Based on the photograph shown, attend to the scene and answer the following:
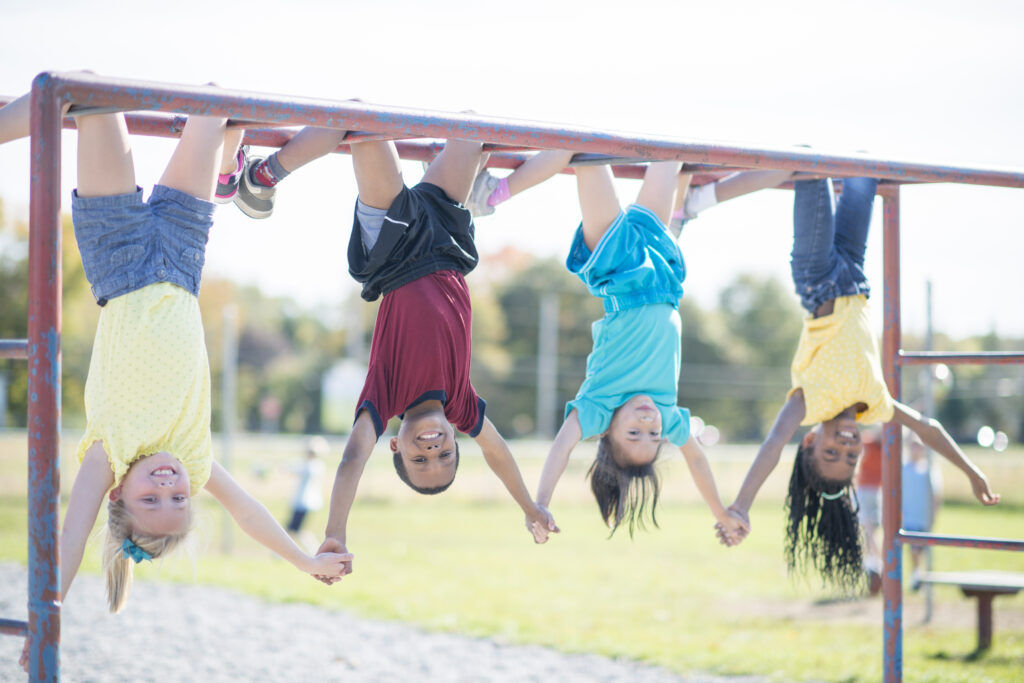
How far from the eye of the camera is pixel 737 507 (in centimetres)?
408

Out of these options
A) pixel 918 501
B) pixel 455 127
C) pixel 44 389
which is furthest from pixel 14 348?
pixel 918 501

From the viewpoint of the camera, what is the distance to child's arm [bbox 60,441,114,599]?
2.92 meters

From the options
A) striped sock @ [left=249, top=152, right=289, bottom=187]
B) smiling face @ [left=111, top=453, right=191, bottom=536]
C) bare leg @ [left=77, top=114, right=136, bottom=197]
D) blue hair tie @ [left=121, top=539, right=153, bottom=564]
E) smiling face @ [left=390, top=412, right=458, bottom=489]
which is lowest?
blue hair tie @ [left=121, top=539, right=153, bottom=564]

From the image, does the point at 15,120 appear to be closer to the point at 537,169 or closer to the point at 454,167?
the point at 454,167

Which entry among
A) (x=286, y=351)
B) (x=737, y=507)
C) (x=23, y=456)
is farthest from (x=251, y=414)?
(x=737, y=507)

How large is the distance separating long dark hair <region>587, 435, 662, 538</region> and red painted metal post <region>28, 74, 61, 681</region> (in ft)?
6.87

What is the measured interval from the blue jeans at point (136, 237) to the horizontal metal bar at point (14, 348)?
1.10 feet

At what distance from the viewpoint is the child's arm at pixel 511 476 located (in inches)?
143

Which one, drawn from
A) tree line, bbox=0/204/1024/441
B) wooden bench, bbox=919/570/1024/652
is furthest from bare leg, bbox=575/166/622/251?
tree line, bbox=0/204/1024/441

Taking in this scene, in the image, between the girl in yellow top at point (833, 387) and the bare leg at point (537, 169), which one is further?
the girl in yellow top at point (833, 387)

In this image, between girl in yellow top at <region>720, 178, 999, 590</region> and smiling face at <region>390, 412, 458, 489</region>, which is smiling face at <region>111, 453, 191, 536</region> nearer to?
smiling face at <region>390, 412, 458, 489</region>

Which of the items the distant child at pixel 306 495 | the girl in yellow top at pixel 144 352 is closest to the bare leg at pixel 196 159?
the girl in yellow top at pixel 144 352

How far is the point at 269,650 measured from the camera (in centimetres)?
634

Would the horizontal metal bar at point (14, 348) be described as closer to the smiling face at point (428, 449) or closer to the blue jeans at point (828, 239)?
the smiling face at point (428, 449)
